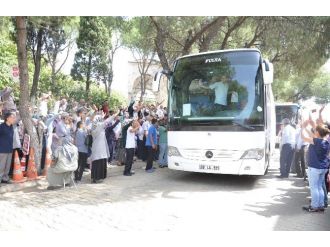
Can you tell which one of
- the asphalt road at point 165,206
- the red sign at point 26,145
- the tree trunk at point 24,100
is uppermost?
the tree trunk at point 24,100

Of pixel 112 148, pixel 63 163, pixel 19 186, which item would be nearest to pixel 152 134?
pixel 112 148

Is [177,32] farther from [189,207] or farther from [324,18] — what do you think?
[189,207]

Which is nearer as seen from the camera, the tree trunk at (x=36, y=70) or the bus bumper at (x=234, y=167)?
the bus bumper at (x=234, y=167)

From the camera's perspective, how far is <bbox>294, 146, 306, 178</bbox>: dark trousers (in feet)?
37.7

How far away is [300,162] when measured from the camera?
1177cm

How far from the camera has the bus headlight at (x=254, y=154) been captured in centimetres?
934

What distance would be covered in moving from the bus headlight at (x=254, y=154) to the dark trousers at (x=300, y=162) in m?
2.70

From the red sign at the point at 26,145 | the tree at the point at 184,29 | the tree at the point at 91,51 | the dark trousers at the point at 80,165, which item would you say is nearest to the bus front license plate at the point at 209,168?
the dark trousers at the point at 80,165

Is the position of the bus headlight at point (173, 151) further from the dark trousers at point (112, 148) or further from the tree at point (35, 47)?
the tree at point (35, 47)

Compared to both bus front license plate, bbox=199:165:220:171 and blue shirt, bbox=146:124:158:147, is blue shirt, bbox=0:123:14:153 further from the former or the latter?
bus front license plate, bbox=199:165:220:171

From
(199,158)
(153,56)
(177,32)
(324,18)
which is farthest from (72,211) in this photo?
(153,56)

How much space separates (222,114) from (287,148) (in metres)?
3.04

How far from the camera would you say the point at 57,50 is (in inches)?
1153

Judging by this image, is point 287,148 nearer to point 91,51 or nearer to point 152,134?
point 152,134
